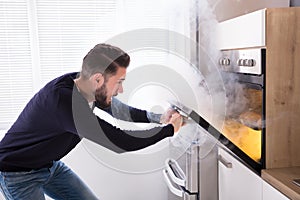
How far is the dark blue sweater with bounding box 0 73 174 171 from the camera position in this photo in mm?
1210

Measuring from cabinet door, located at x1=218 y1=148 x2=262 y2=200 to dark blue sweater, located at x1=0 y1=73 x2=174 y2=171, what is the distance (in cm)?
37

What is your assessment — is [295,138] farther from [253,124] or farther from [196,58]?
[196,58]

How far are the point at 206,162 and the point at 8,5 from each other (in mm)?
1528

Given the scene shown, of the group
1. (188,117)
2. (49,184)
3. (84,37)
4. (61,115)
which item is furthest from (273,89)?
(84,37)

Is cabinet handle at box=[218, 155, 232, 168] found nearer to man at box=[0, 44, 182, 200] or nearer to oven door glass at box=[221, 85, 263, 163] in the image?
oven door glass at box=[221, 85, 263, 163]

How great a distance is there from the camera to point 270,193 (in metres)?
1.16

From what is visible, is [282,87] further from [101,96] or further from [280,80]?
[101,96]

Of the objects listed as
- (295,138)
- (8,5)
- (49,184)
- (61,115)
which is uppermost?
(8,5)

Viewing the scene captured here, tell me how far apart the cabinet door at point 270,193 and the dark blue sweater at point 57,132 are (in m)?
0.38

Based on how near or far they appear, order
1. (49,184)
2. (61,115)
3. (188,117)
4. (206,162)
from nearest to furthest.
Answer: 1. (61,115)
2. (188,117)
3. (49,184)
4. (206,162)

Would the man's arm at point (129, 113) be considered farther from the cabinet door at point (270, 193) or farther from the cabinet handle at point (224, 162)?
the cabinet door at point (270, 193)

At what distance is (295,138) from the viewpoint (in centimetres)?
130

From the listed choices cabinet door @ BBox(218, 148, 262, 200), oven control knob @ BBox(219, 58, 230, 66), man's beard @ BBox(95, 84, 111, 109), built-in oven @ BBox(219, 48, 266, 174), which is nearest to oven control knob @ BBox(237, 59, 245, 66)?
built-in oven @ BBox(219, 48, 266, 174)

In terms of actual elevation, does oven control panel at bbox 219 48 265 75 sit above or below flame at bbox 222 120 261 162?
above
